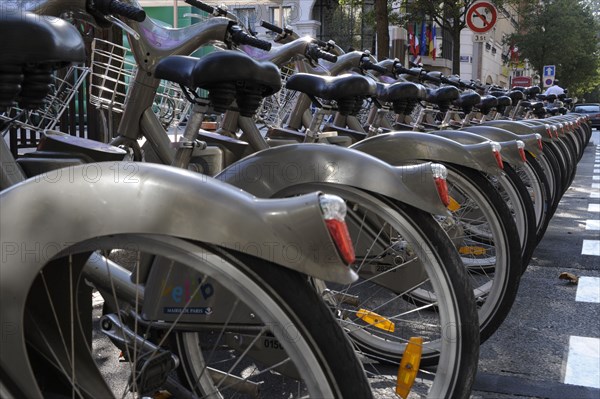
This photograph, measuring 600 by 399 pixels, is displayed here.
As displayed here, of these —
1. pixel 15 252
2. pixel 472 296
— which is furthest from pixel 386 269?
pixel 15 252

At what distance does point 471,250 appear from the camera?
4406 mm

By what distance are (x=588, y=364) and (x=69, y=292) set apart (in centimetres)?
258

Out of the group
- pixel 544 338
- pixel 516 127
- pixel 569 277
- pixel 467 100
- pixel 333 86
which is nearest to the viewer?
pixel 333 86

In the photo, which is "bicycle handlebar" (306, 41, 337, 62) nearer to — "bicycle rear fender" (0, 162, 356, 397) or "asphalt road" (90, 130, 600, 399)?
"asphalt road" (90, 130, 600, 399)

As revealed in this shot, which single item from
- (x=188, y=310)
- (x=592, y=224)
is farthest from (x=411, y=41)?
(x=188, y=310)

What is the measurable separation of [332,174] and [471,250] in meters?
2.09

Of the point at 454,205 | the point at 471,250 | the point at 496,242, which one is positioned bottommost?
the point at 471,250

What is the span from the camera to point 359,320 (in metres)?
3.25

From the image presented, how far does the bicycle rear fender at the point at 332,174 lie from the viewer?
249cm

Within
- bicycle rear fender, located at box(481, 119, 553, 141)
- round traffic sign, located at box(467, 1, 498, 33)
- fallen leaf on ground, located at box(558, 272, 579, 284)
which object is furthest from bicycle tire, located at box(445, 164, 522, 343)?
round traffic sign, located at box(467, 1, 498, 33)

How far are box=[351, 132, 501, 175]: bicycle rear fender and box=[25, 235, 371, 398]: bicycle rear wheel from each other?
4.09 ft

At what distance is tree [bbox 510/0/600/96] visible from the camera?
42.3 meters

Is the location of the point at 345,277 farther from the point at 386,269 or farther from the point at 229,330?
the point at 386,269

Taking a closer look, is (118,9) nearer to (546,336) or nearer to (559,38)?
(546,336)
